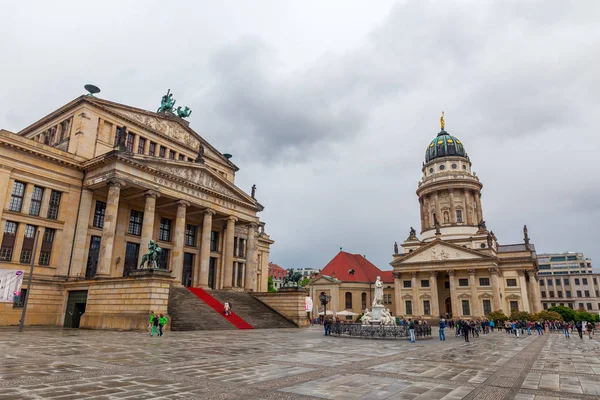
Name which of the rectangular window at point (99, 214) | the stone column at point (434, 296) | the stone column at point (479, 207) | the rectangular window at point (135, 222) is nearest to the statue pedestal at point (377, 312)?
the rectangular window at point (135, 222)

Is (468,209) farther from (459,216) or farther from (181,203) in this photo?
(181,203)

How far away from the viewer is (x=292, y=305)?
129 ft

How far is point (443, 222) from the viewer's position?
8156 centimetres

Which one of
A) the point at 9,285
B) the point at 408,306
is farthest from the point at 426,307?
the point at 9,285

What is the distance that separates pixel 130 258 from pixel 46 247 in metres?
8.10

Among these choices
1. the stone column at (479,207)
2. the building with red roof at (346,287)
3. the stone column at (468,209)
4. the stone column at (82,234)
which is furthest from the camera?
the stone column at (479,207)

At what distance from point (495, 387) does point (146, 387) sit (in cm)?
852

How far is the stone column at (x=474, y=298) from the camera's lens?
217ft

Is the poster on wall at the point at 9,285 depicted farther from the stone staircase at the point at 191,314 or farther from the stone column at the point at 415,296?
the stone column at the point at 415,296

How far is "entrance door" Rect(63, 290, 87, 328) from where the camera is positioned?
30594mm

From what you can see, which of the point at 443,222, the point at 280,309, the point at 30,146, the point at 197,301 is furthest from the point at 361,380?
the point at 443,222

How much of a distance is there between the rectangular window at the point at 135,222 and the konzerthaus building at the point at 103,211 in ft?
0.34

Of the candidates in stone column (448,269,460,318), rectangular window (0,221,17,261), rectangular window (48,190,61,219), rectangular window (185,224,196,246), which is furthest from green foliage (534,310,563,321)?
rectangular window (0,221,17,261)

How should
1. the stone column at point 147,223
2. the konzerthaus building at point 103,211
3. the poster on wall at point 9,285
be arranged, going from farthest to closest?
1. the stone column at point 147,223
2. the konzerthaus building at point 103,211
3. the poster on wall at point 9,285
